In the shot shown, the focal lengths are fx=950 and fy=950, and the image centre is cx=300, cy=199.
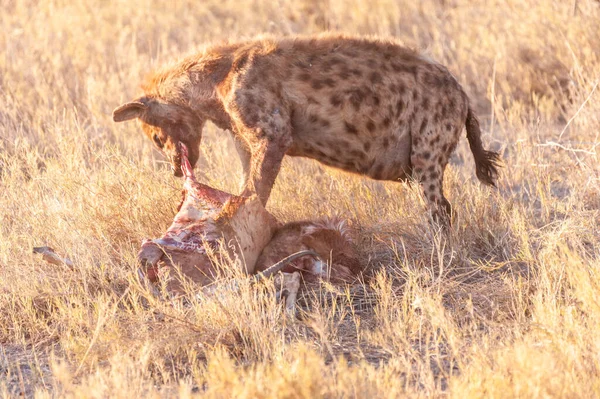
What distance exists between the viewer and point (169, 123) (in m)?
5.68

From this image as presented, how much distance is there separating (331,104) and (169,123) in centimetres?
101

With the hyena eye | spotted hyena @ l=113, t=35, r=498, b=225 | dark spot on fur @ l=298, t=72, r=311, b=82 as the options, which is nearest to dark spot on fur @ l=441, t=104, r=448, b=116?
spotted hyena @ l=113, t=35, r=498, b=225

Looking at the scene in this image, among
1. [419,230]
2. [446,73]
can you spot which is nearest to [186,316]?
[419,230]

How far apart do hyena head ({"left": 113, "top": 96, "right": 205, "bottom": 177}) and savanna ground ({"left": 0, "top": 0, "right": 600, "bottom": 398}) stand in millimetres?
334

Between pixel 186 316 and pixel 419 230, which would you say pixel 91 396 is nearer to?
pixel 186 316

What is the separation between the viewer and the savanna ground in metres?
3.74

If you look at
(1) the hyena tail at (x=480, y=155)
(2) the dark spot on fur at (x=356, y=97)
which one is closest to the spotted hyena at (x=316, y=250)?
(2) the dark spot on fur at (x=356, y=97)

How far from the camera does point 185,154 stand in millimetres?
5684

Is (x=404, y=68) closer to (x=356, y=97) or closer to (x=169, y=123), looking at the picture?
(x=356, y=97)

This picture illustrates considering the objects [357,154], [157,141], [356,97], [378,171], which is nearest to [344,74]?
[356,97]

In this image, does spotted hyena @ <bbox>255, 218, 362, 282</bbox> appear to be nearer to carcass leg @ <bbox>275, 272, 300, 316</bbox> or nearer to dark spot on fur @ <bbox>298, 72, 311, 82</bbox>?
carcass leg @ <bbox>275, 272, 300, 316</bbox>

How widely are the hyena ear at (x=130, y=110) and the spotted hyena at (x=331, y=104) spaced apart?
0.06 feet

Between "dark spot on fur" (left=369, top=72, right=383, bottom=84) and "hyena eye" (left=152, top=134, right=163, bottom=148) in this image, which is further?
"hyena eye" (left=152, top=134, right=163, bottom=148)

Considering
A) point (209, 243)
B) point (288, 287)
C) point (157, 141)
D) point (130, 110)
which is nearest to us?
point (288, 287)
